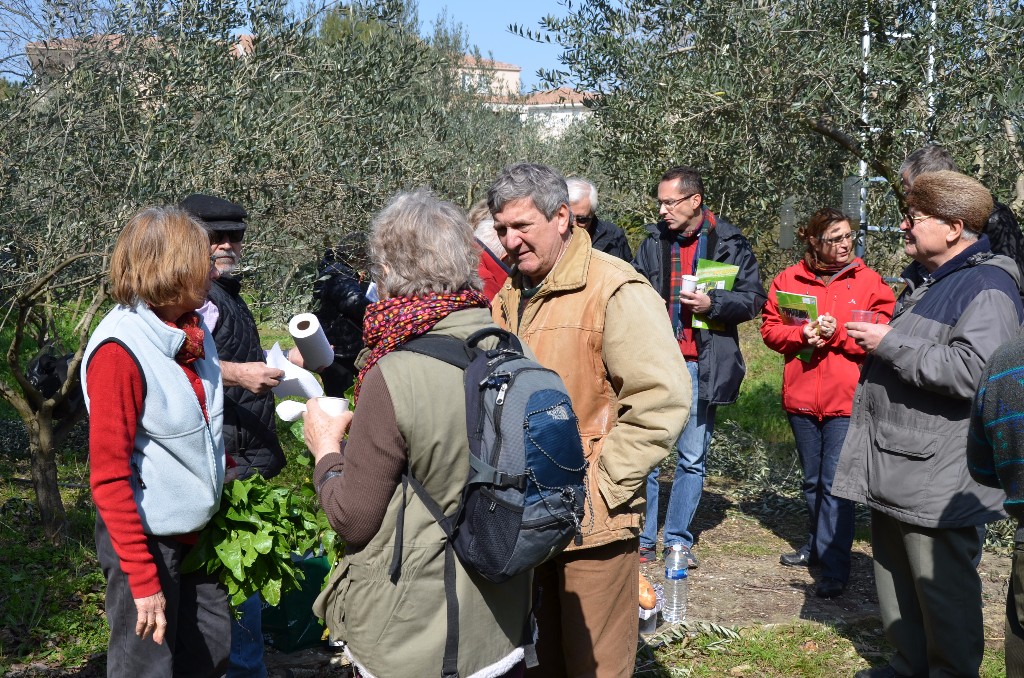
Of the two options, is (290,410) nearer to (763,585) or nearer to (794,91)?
(763,585)

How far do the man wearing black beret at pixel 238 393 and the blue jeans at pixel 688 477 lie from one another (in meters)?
2.61

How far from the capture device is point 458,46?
18.9 meters

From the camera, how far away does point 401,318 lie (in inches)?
94.2

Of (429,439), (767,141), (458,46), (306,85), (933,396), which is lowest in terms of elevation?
(933,396)

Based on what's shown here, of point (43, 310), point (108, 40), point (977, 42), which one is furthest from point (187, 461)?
point (977, 42)

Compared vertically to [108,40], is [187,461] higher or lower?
lower

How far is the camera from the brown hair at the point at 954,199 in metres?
3.73

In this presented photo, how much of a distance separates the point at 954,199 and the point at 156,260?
298cm

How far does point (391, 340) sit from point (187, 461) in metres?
0.90

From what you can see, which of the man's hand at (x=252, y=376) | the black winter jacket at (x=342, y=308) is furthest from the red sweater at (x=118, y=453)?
the black winter jacket at (x=342, y=308)

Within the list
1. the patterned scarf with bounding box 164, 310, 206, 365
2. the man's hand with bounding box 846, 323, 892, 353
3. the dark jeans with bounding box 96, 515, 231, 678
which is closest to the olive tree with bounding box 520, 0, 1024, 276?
the man's hand with bounding box 846, 323, 892, 353

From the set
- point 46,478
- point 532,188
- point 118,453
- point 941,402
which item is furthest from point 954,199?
point 46,478

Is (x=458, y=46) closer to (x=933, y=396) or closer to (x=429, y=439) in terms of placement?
(x=933, y=396)

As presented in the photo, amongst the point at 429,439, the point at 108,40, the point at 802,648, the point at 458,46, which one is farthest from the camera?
the point at 458,46
